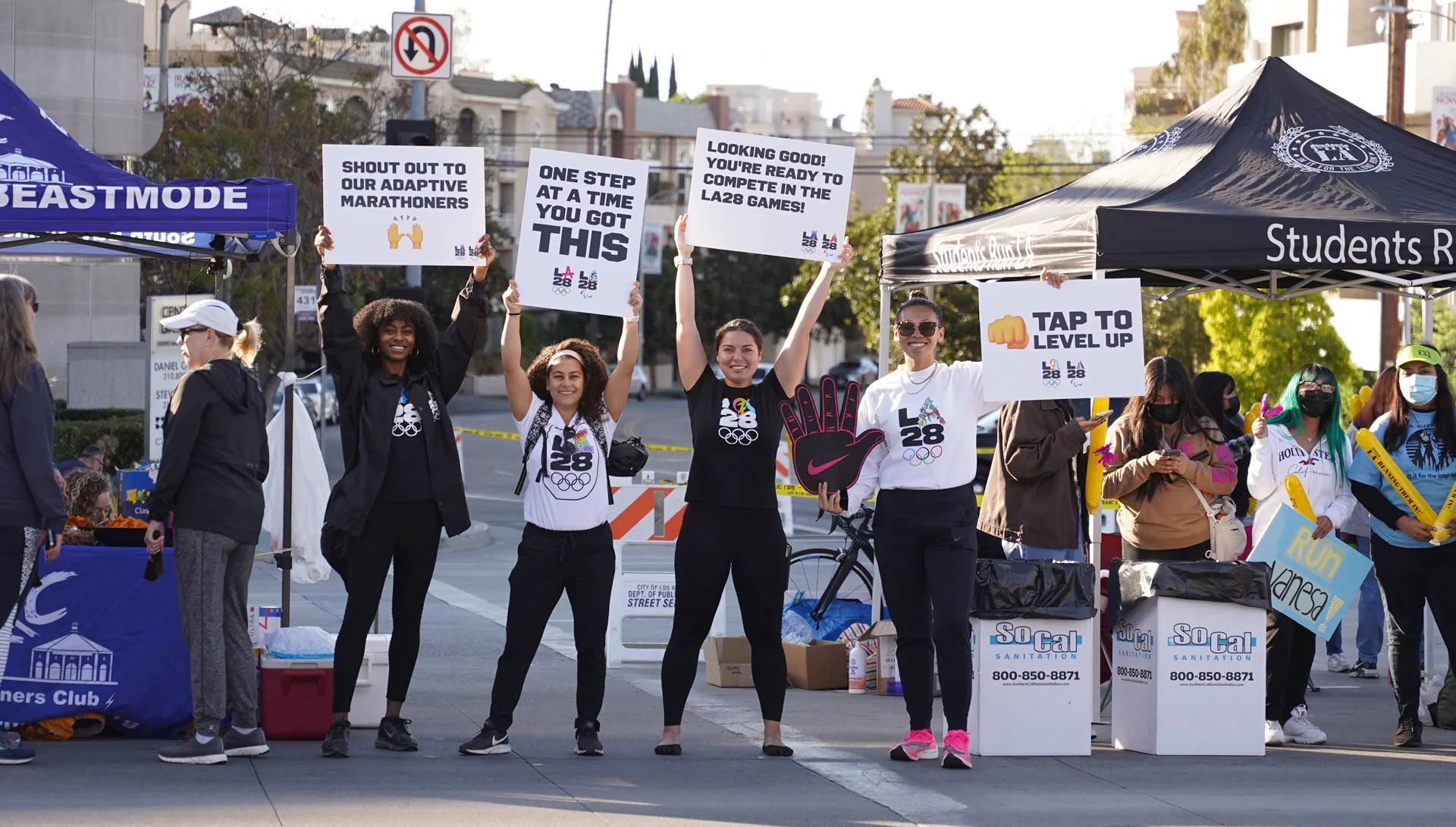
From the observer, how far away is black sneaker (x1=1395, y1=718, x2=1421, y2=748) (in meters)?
8.43

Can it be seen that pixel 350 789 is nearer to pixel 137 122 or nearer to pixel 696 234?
pixel 696 234

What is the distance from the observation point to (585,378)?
7.90 m

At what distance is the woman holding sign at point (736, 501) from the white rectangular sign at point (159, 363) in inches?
245

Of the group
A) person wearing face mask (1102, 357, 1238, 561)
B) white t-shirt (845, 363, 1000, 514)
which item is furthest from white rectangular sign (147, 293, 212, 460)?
person wearing face mask (1102, 357, 1238, 561)

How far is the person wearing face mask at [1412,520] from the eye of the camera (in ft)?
27.8

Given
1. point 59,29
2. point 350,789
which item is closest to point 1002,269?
point 350,789

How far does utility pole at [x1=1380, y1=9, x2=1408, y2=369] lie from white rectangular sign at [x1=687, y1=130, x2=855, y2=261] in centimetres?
1788

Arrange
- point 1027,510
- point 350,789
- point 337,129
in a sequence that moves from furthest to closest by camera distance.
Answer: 1. point 337,129
2. point 1027,510
3. point 350,789

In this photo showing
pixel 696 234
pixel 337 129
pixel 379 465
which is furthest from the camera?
pixel 337 129

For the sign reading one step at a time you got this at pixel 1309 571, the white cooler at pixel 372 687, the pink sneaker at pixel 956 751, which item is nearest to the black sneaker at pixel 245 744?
the white cooler at pixel 372 687

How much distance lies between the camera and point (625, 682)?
10.2m

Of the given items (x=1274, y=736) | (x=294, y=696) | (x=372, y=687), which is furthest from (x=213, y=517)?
(x=1274, y=736)

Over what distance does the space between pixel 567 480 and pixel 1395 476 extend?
405 centimetres

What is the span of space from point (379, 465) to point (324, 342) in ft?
1.92
